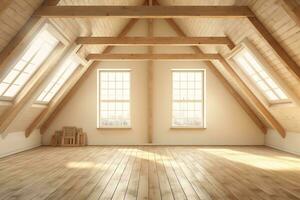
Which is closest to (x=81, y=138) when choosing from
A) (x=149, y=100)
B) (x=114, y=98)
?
(x=114, y=98)

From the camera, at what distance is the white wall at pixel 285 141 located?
29.2 ft

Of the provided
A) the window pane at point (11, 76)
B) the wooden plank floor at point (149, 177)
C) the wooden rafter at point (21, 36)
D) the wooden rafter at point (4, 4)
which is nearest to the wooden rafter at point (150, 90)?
the wooden plank floor at point (149, 177)

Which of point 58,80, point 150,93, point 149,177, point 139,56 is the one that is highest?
point 139,56

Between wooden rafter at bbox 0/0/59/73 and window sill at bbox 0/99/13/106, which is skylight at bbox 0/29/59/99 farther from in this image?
wooden rafter at bbox 0/0/59/73

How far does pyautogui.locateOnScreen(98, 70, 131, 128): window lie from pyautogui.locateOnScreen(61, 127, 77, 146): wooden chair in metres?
0.99

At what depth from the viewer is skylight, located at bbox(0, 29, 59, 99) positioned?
6.62m

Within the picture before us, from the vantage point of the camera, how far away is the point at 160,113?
37.1ft

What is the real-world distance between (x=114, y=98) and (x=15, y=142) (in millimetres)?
3600

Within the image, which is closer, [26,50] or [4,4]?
[4,4]

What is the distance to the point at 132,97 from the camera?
11305 millimetres

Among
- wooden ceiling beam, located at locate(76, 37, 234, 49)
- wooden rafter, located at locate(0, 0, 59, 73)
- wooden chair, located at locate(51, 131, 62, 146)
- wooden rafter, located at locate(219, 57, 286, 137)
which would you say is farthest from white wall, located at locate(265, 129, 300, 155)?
wooden rafter, located at locate(0, 0, 59, 73)

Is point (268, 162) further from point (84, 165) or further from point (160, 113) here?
point (160, 113)

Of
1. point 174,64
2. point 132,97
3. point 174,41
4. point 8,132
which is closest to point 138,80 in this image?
point 132,97

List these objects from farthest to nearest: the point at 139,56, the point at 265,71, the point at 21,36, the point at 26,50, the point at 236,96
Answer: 1. the point at 236,96
2. the point at 139,56
3. the point at 265,71
4. the point at 26,50
5. the point at 21,36
